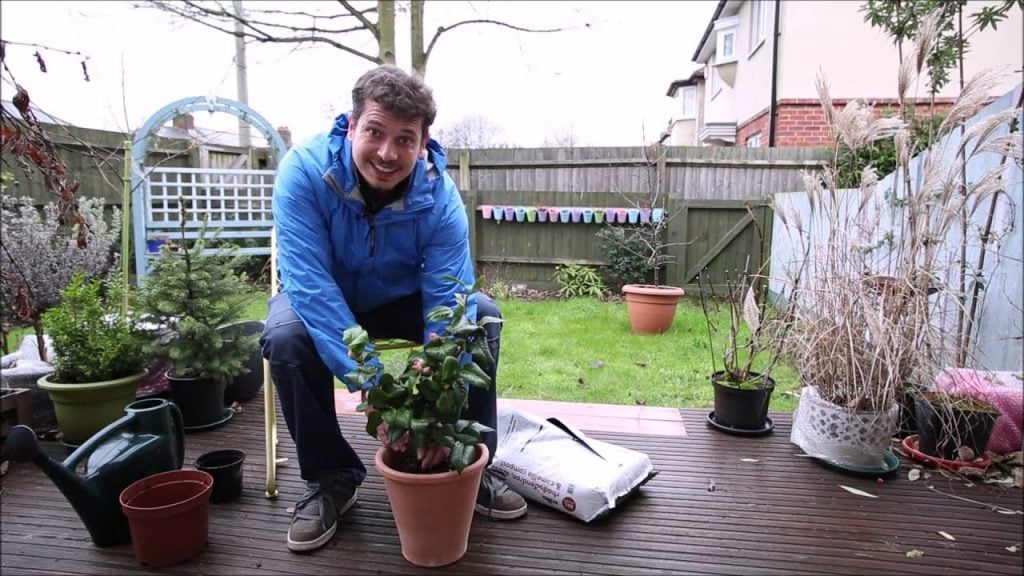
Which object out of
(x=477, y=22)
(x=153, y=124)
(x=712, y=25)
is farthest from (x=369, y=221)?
(x=712, y=25)

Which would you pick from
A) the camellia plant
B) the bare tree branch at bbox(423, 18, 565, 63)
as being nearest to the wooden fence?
the bare tree branch at bbox(423, 18, 565, 63)

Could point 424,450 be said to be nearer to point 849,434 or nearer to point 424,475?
point 424,475

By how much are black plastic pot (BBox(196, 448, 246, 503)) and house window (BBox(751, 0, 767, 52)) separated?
8.93m

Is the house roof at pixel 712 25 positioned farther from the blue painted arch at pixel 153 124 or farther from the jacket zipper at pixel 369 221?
the jacket zipper at pixel 369 221

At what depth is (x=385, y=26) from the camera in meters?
5.90

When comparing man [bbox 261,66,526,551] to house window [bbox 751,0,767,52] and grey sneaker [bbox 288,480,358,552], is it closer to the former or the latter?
grey sneaker [bbox 288,480,358,552]

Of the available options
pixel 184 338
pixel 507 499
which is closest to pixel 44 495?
pixel 184 338

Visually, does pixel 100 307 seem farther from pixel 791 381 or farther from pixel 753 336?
pixel 791 381

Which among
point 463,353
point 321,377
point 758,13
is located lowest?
point 321,377

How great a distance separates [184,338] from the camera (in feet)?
7.11

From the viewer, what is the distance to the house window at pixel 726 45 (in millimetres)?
9933

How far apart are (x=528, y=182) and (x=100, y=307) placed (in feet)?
16.1

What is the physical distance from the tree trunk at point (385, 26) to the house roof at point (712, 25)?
6537 mm

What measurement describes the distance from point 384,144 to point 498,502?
1.05 meters
